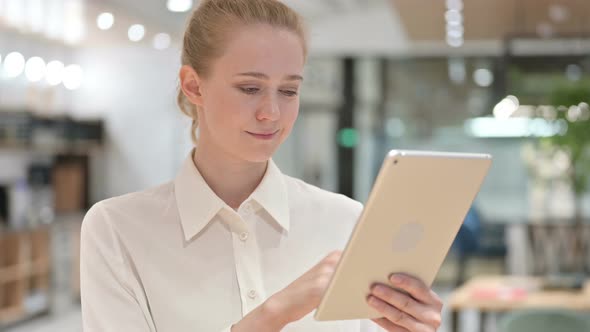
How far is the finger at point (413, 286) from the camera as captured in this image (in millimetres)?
1142

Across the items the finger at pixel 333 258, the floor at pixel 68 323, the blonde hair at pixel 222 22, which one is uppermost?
the blonde hair at pixel 222 22

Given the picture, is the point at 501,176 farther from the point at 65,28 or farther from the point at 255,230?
the point at 255,230

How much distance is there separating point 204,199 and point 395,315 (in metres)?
0.41

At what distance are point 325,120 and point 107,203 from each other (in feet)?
28.9

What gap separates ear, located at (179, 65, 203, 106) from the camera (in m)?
1.40

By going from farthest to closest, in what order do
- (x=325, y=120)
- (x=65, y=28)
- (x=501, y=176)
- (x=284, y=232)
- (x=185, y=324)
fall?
(x=325, y=120) < (x=501, y=176) < (x=65, y=28) < (x=284, y=232) < (x=185, y=324)

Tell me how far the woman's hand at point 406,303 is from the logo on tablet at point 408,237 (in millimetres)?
43

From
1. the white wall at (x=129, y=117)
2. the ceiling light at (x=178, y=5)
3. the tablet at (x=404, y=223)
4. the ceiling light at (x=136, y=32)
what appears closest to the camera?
the tablet at (x=404, y=223)

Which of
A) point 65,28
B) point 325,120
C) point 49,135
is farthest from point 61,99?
point 325,120

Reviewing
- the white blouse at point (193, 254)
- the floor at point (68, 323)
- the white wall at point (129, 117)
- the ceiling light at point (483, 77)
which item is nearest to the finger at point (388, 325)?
the white blouse at point (193, 254)

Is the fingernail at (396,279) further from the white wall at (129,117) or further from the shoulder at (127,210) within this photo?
the white wall at (129,117)

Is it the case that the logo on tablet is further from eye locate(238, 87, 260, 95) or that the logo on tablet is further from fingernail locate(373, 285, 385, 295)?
eye locate(238, 87, 260, 95)

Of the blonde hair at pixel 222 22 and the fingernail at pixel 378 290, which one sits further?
the blonde hair at pixel 222 22

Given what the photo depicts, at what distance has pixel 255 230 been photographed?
1.44 metres
